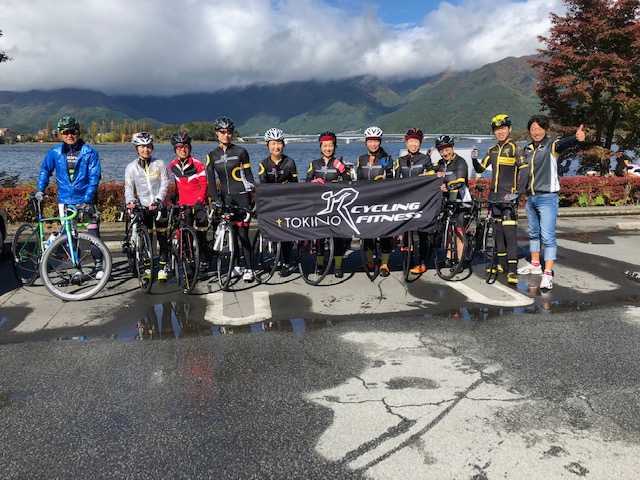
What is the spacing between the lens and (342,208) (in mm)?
6801

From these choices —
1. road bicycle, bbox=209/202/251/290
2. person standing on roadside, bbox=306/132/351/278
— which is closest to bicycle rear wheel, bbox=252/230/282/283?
road bicycle, bbox=209/202/251/290

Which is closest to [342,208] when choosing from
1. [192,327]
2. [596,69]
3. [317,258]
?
[317,258]

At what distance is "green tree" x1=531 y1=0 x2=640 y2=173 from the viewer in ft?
47.5

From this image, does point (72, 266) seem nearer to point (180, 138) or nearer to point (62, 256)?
point (62, 256)

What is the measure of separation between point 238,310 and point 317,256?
2.02m

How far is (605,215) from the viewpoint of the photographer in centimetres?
1338

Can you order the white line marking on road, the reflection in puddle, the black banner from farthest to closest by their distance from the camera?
the black banner
the white line marking on road
the reflection in puddle

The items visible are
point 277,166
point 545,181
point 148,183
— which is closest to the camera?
point 545,181

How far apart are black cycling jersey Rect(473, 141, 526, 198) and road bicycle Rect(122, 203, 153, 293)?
5224mm

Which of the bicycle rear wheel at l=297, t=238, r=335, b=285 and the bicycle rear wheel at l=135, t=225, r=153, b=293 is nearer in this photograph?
the bicycle rear wheel at l=135, t=225, r=153, b=293

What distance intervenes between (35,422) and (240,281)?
152 inches

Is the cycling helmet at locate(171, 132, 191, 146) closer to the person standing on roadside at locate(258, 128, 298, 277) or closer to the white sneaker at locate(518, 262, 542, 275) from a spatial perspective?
the person standing on roadside at locate(258, 128, 298, 277)

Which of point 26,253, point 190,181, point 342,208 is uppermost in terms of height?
point 190,181

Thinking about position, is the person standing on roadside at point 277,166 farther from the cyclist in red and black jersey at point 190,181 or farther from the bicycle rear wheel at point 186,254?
the bicycle rear wheel at point 186,254
